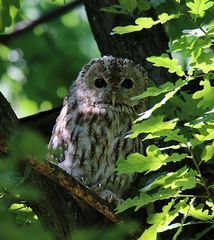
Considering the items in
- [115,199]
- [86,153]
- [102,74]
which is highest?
[102,74]

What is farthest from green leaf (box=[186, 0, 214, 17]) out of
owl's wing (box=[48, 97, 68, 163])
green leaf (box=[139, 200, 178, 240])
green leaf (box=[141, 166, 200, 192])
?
owl's wing (box=[48, 97, 68, 163])

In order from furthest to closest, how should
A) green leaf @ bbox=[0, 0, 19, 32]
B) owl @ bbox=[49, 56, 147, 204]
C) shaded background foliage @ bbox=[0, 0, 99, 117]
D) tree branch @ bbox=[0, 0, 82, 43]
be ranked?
shaded background foliage @ bbox=[0, 0, 99, 117], tree branch @ bbox=[0, 0, 82, 43], green leaf @ bbox=[0, 0, 19, 32], owl @ bbox=[49, 56, 147, 204]

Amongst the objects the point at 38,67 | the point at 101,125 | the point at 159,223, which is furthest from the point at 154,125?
the point at 38,67

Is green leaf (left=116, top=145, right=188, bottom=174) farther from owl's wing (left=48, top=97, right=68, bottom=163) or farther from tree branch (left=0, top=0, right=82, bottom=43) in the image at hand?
tree branch (left=0, top=0, right=82, bottom=43)

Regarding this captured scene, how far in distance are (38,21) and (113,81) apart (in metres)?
1.47

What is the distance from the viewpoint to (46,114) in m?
4.15

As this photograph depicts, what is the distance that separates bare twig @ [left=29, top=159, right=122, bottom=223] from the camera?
8.27 feet

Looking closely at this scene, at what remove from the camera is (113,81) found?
4051 millimetres

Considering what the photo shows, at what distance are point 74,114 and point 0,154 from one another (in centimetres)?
160

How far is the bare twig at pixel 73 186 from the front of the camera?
99.2 inches

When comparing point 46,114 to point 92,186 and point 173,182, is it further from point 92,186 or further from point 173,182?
point 173,182

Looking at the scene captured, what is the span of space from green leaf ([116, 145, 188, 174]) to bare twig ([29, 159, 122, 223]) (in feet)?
1.10

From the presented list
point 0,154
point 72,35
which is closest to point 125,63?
point 0,154

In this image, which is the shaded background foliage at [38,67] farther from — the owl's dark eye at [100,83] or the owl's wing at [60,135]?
A: the owl's wing at [60,135]
